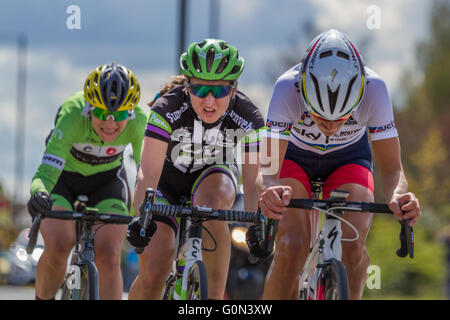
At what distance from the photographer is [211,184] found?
591 centimetres

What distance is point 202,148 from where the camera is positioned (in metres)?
6.04

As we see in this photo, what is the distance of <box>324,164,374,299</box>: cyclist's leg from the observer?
5270 millimetres

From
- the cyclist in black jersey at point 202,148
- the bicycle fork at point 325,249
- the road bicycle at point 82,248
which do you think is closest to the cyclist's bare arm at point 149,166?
the cyclist in black jersey at point 202,148

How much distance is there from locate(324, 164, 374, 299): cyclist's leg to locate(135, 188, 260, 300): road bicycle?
75 cm

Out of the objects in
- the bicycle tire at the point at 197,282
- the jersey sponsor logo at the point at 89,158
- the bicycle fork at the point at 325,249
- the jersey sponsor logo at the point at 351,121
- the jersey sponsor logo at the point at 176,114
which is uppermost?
the jersey sponsor logo at the point at 176,114

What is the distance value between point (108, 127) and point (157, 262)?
4.38ft

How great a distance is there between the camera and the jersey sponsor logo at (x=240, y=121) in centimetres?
586

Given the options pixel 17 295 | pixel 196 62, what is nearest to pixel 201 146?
pixel 196 62

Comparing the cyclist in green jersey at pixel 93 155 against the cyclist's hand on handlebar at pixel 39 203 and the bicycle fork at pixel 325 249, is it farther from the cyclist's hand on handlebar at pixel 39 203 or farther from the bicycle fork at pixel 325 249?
the bicycle fork at pixel 325 249

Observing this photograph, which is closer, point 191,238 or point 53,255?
point 191,238

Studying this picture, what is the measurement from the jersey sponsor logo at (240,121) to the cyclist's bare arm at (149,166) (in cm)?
58

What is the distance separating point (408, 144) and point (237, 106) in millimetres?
38204

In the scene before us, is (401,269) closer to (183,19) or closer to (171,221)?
(183,19)

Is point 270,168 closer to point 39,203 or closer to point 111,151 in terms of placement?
point 39,203
